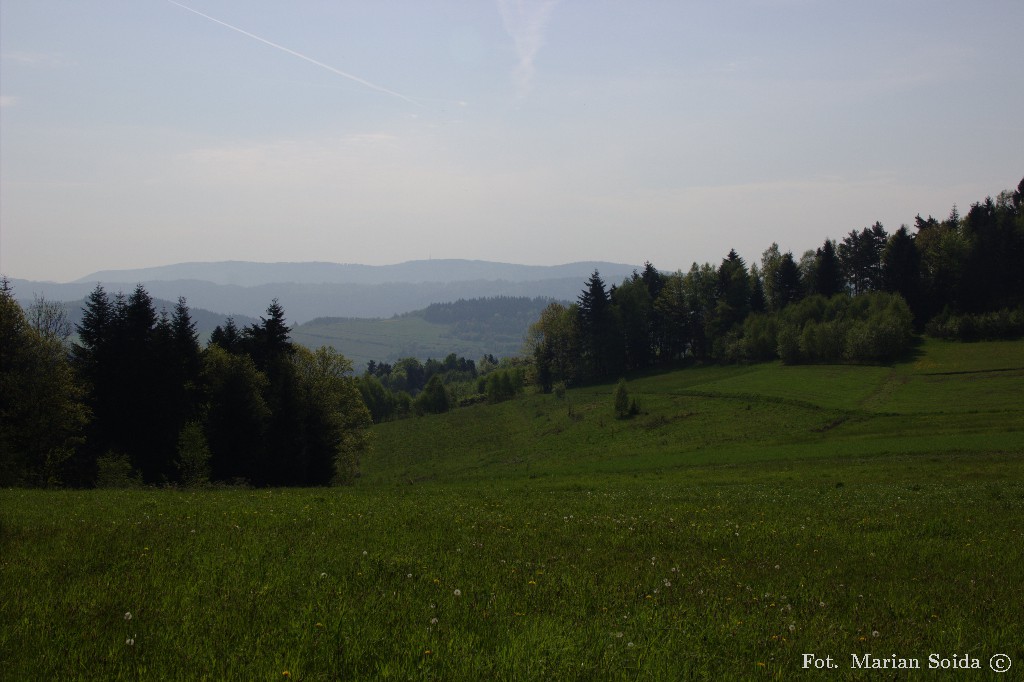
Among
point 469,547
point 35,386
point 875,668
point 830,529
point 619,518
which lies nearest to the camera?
point 875,668

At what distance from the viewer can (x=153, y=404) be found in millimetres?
42344

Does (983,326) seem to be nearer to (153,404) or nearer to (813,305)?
(813,305)

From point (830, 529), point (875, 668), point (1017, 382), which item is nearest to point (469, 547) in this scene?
point (875, 668)

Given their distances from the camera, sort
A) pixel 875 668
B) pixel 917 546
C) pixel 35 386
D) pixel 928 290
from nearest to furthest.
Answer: pixel 875 668 < pixel 917 546 < pixel 35 386 < pixel 928 290

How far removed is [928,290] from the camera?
378ft

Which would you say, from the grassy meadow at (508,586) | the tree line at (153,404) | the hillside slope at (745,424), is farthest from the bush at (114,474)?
the hillside slope at (745,424)

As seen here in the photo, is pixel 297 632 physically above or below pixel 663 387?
above

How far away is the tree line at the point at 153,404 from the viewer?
3350 centimetres

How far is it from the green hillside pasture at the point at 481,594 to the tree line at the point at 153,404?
20.9 metres

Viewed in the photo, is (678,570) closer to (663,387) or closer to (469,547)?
(469,547)

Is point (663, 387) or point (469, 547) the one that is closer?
point (469, 547)

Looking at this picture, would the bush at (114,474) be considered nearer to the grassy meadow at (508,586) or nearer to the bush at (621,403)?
the grassy meadow at (508,586)

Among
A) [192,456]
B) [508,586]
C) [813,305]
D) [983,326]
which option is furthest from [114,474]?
[983,326]

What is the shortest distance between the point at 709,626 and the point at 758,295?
130131mm
